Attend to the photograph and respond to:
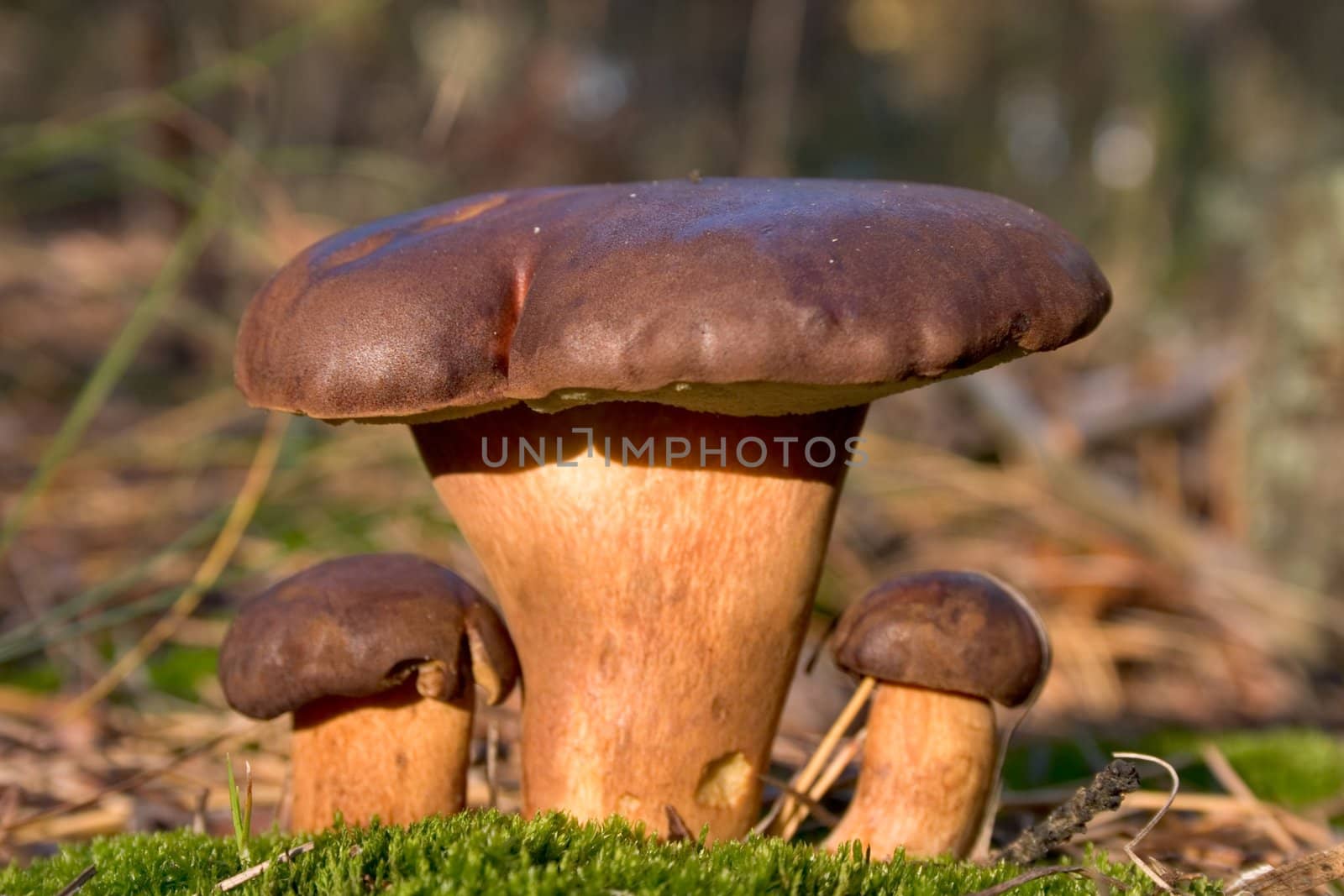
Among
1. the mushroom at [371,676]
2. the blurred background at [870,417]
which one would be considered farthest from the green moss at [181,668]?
the mushroom at [371,676]

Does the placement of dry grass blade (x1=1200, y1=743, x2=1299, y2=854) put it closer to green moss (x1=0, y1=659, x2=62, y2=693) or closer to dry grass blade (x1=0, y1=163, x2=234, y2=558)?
dry grass blade (x1=0, y1=163, x2=234, y2=558)

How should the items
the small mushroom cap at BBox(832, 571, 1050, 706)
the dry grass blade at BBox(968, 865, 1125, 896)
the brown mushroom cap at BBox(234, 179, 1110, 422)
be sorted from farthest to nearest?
the small mushroom cap at BBox(832, 571, 1050, 706) → the dry grass blade at BBox(968, 865, 1125, 896) → the brown mushroom cap at BBox(234, 179, 1110, 422)

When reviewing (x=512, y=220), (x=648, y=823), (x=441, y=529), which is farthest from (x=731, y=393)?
(x=441, y=529)

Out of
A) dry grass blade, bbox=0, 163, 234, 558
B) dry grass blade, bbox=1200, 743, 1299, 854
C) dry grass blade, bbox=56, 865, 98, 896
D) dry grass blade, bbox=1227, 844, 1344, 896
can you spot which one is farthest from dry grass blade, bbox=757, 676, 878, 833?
dry grass blade, bbox=0, 163, 234, 558

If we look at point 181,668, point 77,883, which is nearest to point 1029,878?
point 77,883

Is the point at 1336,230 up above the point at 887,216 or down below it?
below

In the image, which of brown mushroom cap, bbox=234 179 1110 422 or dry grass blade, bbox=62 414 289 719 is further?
dry grass blade, bbox=62 414 289 719

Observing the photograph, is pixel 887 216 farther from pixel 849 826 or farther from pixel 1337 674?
pixel 1337 674
